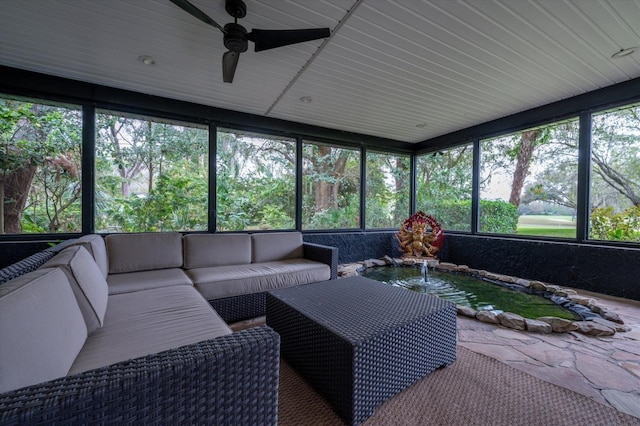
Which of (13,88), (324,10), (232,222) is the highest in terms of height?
(324,10)

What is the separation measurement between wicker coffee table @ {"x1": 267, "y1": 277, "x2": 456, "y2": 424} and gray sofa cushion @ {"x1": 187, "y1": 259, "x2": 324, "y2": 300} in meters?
0.62

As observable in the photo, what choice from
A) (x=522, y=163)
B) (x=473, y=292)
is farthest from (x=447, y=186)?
(x=473, y=292)

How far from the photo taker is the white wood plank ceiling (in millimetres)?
1951

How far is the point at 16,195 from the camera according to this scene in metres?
2.87

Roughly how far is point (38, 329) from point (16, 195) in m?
3.14

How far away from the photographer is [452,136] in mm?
4996

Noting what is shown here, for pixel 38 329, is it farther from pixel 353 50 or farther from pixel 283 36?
pixel 353 50

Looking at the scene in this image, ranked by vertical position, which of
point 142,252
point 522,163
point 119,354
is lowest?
point 119,354

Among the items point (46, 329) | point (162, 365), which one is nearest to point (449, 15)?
point (162, 365)

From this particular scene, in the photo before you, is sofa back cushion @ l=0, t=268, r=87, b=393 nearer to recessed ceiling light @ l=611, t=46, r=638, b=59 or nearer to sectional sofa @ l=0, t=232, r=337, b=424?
sectional sofa @ l=0, t=232, r=337, b=424

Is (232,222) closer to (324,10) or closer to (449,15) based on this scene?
(324,10)

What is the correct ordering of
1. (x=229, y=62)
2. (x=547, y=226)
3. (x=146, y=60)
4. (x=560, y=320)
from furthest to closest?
1. (x=547, y=226)
2. (x=146, y=60)
3. (x=560, y=320)
4. (x=229, y=62)

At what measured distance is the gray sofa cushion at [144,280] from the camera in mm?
2150

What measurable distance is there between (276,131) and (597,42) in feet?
12.4
